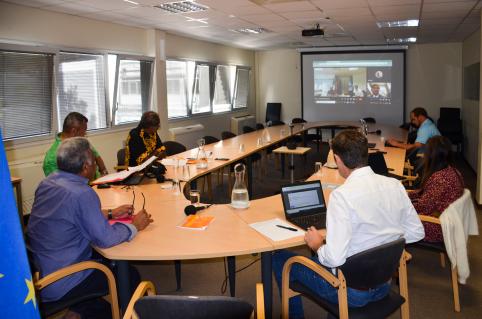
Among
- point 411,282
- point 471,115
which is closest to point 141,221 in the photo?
point 411,282

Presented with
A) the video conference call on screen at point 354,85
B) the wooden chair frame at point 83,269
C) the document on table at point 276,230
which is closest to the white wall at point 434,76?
the video conference call on screen at point 354,85

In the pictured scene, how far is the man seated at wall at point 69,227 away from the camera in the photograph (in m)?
2.31

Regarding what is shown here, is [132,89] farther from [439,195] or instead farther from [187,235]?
[439,195]

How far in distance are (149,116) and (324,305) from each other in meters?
3.08

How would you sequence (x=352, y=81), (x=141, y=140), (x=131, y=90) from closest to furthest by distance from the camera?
(x=141, y=140) < (x=131, y=90) < (x=352, y=81)

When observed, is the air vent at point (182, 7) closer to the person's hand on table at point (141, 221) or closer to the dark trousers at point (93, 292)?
the person's hand on table at point (141, 221)

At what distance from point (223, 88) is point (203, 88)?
1060mm

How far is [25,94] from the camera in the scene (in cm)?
543

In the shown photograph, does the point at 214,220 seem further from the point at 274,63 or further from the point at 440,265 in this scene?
the point at 274,63

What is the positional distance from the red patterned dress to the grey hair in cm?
238

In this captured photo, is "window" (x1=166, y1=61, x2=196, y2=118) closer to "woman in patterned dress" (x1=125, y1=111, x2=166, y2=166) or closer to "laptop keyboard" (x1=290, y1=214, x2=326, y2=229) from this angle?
"woman in patterned dress" (x1=125, y1=111, x2=166, y2=166)

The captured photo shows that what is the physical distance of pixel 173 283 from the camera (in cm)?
370

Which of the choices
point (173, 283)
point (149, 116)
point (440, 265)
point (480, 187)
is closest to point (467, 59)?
point (480, 187)

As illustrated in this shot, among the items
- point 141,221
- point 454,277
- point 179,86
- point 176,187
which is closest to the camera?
point 141,221
